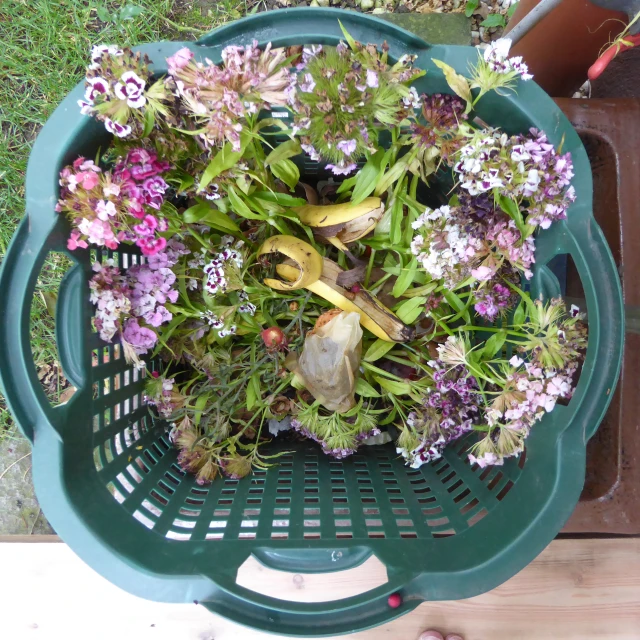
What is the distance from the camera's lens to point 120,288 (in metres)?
0.95

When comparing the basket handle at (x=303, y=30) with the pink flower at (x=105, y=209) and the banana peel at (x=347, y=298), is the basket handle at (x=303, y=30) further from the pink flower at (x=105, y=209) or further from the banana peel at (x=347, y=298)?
the banana peel at (x=347, y=298)

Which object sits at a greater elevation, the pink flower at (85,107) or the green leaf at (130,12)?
the green leaf at (130,12)

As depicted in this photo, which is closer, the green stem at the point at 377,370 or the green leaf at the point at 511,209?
the green leaf at the point at 511,209

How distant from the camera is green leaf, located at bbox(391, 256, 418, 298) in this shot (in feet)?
3.42

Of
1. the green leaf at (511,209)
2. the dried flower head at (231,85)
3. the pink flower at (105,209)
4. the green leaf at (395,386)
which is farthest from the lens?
the green leaf at (395,386)

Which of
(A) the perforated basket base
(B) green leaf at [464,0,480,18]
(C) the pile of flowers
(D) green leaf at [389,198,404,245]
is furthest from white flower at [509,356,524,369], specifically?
(B) green leaf at [464,0,480,18]

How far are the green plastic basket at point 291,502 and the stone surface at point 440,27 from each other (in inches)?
33.4

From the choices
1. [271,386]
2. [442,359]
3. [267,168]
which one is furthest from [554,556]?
[267,168]

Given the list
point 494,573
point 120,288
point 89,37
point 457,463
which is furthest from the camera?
point 89,37

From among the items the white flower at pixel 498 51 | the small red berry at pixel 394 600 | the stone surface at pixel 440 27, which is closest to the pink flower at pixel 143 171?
the white flower at pixel 498 51

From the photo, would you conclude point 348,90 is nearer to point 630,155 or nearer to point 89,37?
point 630,155

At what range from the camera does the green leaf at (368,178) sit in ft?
3.13

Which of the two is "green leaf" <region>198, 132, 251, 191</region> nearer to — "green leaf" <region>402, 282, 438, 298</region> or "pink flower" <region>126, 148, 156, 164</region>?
"pink flower" <region>126, 148, 156, 164</region>

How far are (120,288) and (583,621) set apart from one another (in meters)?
1.31
